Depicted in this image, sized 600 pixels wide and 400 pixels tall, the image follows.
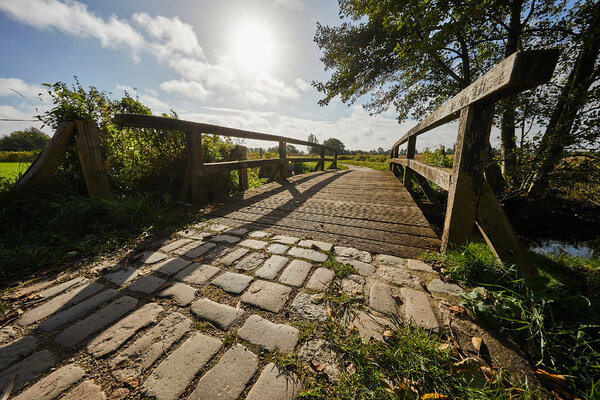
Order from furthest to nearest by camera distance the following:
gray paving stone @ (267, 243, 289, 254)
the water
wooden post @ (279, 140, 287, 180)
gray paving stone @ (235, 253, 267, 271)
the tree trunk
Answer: wooden post @ (279, 140, 287, 180)
the water
the tree trunk
gray paving stone @ (267, 243, 289, 254)
gray paving stone @ (235, 253, 267, 271)

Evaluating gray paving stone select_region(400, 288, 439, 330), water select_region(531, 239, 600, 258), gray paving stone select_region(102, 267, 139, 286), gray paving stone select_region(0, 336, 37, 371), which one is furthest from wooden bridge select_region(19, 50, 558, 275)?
water select_region(531, 239, 600, 258)

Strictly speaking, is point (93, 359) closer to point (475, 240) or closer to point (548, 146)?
point (475, 240)

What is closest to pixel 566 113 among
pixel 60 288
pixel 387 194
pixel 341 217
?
pixel 387 194

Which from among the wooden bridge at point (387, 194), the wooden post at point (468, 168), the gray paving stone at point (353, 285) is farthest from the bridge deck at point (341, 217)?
the gray paving stone at point (353, 285)

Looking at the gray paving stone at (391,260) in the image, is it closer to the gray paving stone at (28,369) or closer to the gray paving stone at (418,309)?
the gray paving stone at (418,309)

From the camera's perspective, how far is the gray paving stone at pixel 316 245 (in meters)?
2.06

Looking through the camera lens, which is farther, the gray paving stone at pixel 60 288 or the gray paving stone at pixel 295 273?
the gray paving stone at pixel 295 273

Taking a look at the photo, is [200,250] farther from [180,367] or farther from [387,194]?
[387,194]

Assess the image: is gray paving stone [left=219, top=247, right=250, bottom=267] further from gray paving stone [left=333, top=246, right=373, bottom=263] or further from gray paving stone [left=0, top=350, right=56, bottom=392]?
gray paving stone [left=0, top=350, right=56, bottom=392]

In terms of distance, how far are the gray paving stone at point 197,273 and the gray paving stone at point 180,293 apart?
67 mm

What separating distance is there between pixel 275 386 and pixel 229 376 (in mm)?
204

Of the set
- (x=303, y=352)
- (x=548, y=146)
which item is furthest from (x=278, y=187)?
(x=548, y=146)

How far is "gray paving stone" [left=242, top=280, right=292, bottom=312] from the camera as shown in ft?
4.26

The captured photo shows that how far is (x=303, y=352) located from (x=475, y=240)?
172cm
